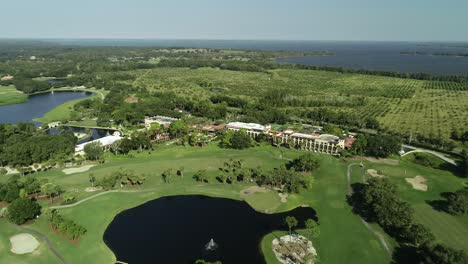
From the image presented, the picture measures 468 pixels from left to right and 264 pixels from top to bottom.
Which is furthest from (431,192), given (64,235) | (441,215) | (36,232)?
(36,232)

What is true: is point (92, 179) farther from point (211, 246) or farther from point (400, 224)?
point (400, 224)

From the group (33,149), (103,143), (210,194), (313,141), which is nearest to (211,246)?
(210,194)

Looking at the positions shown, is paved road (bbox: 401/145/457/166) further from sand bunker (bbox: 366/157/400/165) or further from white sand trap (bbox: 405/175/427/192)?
white sand trap (bbox: 405/175/427/192)

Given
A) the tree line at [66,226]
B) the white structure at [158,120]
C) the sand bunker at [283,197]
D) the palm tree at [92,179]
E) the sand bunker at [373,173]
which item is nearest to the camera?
the tree line at [66,226]

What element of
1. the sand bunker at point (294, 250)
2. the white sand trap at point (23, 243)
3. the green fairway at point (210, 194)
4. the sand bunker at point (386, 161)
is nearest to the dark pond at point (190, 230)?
the green fairway at point (210, 194)

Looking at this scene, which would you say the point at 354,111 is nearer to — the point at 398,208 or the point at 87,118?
the point at 398,208

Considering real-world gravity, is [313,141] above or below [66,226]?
below

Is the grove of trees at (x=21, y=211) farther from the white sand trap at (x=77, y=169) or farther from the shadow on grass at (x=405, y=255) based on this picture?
the shadow on grass at (x=405, y=255)
